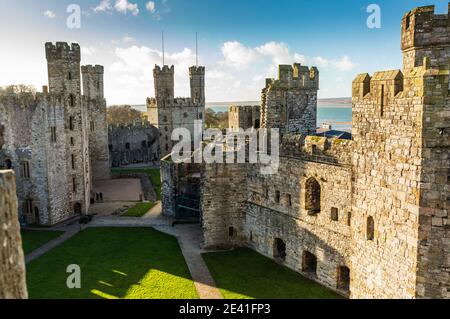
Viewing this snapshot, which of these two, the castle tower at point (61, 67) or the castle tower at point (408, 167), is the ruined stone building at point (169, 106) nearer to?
the castle tower at point (61, 67)

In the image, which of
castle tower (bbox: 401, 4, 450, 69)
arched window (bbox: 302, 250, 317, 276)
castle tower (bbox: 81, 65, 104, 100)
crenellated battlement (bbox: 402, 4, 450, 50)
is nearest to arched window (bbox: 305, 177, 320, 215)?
arched window (bbox: 302, 250, 317, 276)

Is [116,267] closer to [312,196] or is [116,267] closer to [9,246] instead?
[312,196]

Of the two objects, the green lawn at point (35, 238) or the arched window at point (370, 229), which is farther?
the green lawn at point (35, 238)

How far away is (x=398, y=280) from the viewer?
12016 mm

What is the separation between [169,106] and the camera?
5812 centimetres

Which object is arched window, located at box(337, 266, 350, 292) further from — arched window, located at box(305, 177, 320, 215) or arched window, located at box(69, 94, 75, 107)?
arched window, located at box(69, 94, 75, 107)

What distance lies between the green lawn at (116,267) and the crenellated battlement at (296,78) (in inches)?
403

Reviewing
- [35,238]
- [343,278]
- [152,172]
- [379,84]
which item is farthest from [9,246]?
[152,172]

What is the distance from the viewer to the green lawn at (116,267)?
1789 centimetres

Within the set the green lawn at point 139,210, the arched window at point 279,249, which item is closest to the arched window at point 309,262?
the arched window at point 279,249

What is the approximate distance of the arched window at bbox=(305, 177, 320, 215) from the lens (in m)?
18.1

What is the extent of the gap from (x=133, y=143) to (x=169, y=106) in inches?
278

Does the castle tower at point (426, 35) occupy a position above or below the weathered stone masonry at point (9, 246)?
above

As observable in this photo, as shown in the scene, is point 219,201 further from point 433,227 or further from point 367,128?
point 433,227
